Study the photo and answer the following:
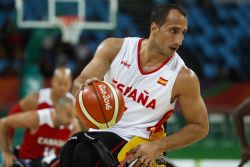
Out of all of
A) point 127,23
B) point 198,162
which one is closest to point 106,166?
point 198,162

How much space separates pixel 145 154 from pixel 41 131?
260 centimetres

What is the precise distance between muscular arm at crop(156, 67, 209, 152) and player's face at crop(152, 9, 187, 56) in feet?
0.78

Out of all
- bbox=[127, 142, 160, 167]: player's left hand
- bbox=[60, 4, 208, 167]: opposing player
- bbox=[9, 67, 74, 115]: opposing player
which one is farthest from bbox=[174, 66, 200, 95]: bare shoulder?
bbox=[9, 67, 74, 115]: opposing player

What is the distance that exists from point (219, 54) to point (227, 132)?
475 centimetres

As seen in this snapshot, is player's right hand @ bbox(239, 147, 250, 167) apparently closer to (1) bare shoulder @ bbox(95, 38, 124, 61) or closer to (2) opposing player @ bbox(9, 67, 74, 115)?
(1) bare shoulder @ bbox(95, 38, 124, 61)

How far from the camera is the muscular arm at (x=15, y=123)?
6.28 metres

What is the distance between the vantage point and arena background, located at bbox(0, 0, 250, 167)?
1032cm

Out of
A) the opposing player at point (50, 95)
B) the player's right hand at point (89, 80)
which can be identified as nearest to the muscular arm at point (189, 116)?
the player's right hand at point (89, 80)

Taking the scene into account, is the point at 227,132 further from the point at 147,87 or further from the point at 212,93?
the point at 147,87

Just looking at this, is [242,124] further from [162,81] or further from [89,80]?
[89,80]

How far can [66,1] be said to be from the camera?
1144 centimetres

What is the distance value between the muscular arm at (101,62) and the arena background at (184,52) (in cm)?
494

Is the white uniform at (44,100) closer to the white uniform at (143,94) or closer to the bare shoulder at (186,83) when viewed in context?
the white uniform at (143,94)

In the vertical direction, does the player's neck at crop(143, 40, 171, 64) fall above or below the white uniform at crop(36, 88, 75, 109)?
above
